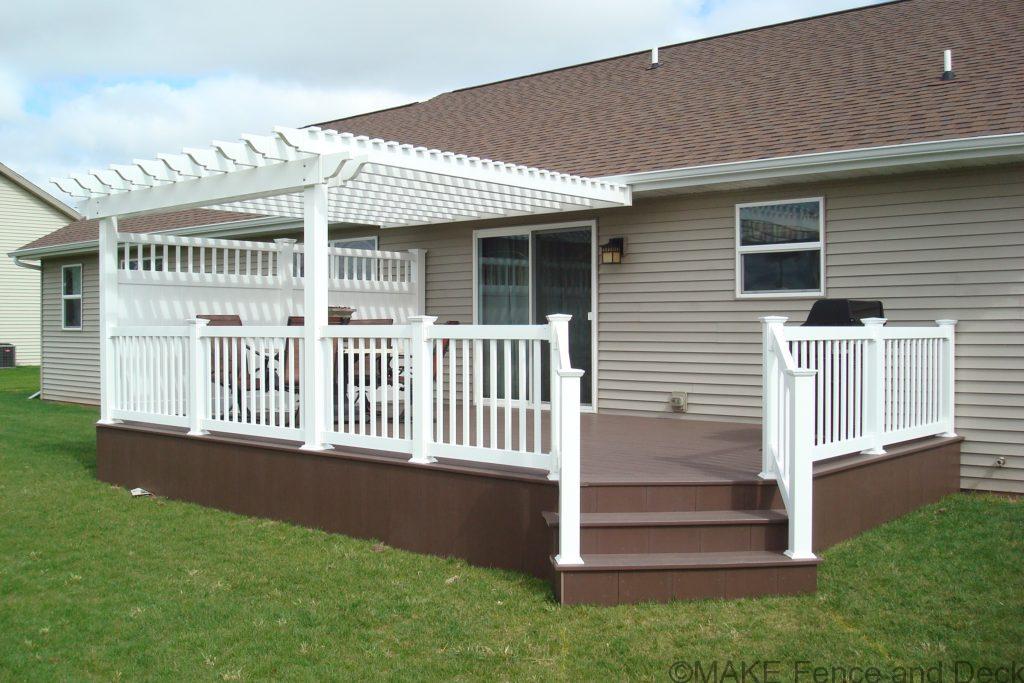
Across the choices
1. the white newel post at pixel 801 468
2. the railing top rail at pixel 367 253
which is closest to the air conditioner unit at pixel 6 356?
A: the railing top rail at pixel 367 253

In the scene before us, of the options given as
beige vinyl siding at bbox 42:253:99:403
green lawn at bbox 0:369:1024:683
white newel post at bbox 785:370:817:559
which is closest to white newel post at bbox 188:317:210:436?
green lawn at bbox 0:369:1024:683

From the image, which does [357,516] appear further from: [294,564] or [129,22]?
[129,22]

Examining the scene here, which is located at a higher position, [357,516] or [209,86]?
[209,86]

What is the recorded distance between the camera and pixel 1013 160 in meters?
6.31

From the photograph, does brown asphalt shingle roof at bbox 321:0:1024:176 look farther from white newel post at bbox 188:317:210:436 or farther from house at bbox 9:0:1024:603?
white newel post at bbox 188:317:210:436

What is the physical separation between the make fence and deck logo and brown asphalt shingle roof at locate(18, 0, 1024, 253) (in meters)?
4.06

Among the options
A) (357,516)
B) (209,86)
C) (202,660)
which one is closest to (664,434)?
(357,516)

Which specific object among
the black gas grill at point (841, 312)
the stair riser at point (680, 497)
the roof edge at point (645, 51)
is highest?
the roof edge at point (645, 51)

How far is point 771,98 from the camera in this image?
333 inches

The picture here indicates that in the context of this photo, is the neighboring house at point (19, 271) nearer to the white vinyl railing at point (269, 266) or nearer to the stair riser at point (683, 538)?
the white vinyl railing at point (269, 266)

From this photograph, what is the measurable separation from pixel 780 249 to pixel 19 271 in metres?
24.4

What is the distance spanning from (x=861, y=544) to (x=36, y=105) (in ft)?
160

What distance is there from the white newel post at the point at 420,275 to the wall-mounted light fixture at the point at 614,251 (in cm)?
244

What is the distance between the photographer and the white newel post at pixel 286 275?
9000 mm
